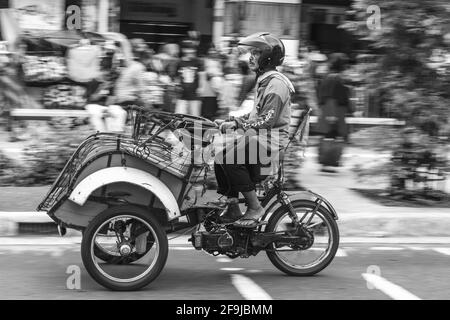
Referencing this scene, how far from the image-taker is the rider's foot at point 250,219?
6.59 m

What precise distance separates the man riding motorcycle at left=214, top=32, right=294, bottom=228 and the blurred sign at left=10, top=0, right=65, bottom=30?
1090 centimetres

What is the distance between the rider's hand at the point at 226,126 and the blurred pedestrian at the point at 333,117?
250 inches

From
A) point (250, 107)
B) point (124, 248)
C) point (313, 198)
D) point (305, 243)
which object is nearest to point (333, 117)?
point (250, 107)

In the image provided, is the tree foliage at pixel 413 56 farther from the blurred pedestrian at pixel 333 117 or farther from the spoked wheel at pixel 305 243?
the spoked wheel at pixel 305 243

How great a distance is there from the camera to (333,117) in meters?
12.7

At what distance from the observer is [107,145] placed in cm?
649

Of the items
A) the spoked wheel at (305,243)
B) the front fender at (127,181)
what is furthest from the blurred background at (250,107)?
the front fender at (127,181)

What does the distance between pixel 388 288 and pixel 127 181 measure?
7.50 ft

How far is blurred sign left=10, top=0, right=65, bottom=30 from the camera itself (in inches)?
651

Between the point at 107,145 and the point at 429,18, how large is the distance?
17.2 feet

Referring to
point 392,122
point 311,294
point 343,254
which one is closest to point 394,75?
point 392,122

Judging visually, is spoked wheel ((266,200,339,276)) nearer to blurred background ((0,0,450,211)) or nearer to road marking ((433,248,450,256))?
road marking ((433,248,450,256))

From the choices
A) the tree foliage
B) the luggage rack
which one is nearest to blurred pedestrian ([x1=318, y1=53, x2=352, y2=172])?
the tree foliage

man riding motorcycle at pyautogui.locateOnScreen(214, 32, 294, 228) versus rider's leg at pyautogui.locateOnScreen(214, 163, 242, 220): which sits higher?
man riding motorcycle at pyautogui.locateOnScreen(214, 32, 294, 228)
